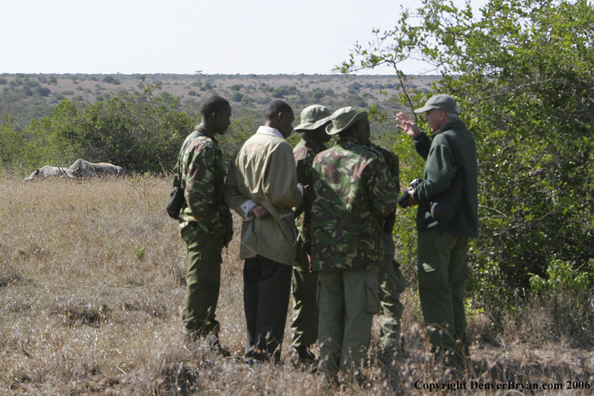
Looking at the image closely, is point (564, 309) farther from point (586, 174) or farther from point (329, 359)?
point (329, 359)

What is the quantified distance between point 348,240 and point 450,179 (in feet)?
2.65

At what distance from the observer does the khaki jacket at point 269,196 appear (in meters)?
3.71

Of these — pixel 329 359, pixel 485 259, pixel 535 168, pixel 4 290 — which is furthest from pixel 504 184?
pixel 4 290

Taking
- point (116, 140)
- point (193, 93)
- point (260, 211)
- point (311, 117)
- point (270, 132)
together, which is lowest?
point (260, 211)

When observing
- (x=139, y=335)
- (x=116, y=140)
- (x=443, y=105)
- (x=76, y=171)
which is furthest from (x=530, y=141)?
(x=116, y=140)

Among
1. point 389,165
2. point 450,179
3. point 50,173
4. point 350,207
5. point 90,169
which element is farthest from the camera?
point 90,169

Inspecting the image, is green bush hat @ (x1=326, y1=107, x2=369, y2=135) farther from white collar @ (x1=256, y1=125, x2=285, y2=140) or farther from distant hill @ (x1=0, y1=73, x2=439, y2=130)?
distant hill @ (x1=0, y1=73, x2=439, y2=130)

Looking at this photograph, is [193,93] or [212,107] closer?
[212,107]

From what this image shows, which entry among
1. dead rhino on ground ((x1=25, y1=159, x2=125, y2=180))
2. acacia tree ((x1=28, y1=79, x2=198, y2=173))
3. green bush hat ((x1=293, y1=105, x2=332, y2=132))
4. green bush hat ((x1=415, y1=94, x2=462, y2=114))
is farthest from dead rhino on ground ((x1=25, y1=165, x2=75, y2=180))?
green bush hat ((x1=415, y1=94, x2=462, y2=114))

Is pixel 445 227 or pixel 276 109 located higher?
pixel 276 109

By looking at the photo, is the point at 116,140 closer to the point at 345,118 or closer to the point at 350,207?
the point at 345,118

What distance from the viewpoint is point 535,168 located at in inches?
179

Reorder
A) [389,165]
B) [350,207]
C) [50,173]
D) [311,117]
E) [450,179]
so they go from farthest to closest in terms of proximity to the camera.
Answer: [50,173]
[311,117]
[389,165]
[450,179]
[350,207]

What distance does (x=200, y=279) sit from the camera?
13.0ft
